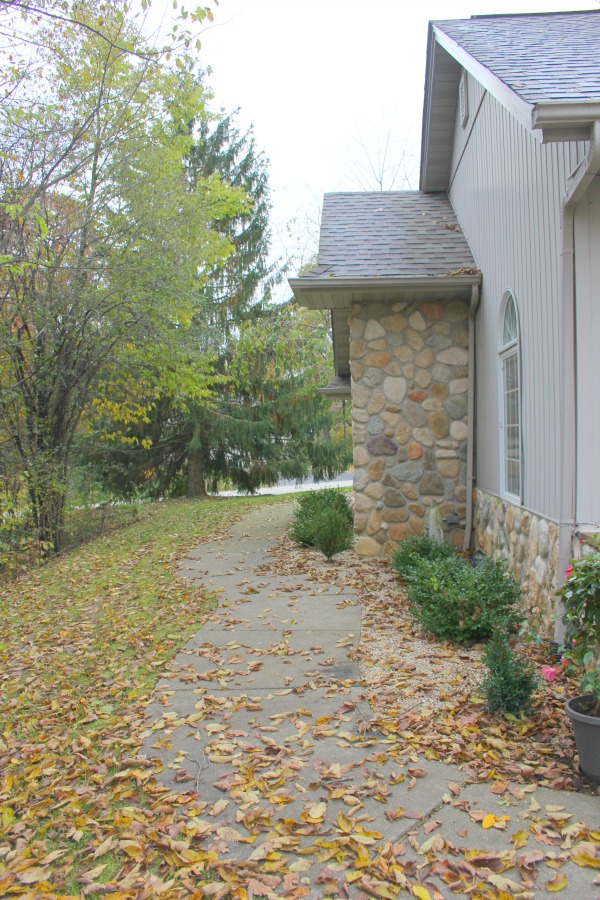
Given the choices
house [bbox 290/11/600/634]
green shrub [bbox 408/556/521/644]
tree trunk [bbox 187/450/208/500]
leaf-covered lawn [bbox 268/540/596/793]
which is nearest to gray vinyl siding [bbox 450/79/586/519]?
house [bbox 290/11/600/634]

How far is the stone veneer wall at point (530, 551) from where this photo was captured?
16.0ft

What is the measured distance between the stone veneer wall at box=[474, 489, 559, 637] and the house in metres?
0.02

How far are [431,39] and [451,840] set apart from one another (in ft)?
29.3

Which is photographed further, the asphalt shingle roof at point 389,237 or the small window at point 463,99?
the small window at point 463,99

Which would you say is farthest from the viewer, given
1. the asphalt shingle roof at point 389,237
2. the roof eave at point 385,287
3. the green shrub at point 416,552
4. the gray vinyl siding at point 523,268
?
the asphalt shingle roof at point 389,237

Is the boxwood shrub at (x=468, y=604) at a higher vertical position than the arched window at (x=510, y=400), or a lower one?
lower

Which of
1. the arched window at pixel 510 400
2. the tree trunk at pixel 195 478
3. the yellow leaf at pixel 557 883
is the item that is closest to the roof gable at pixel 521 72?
the arched window at pixel 510 400

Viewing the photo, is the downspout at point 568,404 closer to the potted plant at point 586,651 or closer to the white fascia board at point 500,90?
the white fascia board at point 500,90

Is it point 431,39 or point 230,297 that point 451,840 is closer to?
point 431,39

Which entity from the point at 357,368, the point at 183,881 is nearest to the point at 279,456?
the point at 357,368

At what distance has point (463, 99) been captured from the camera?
28.6ft

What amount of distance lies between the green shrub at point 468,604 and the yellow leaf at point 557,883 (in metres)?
2.31

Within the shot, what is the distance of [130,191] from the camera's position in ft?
33.0

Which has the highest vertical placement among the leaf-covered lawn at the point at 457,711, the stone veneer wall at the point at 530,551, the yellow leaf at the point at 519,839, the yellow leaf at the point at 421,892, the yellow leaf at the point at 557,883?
the stone veneer wall at the point at 530,551
